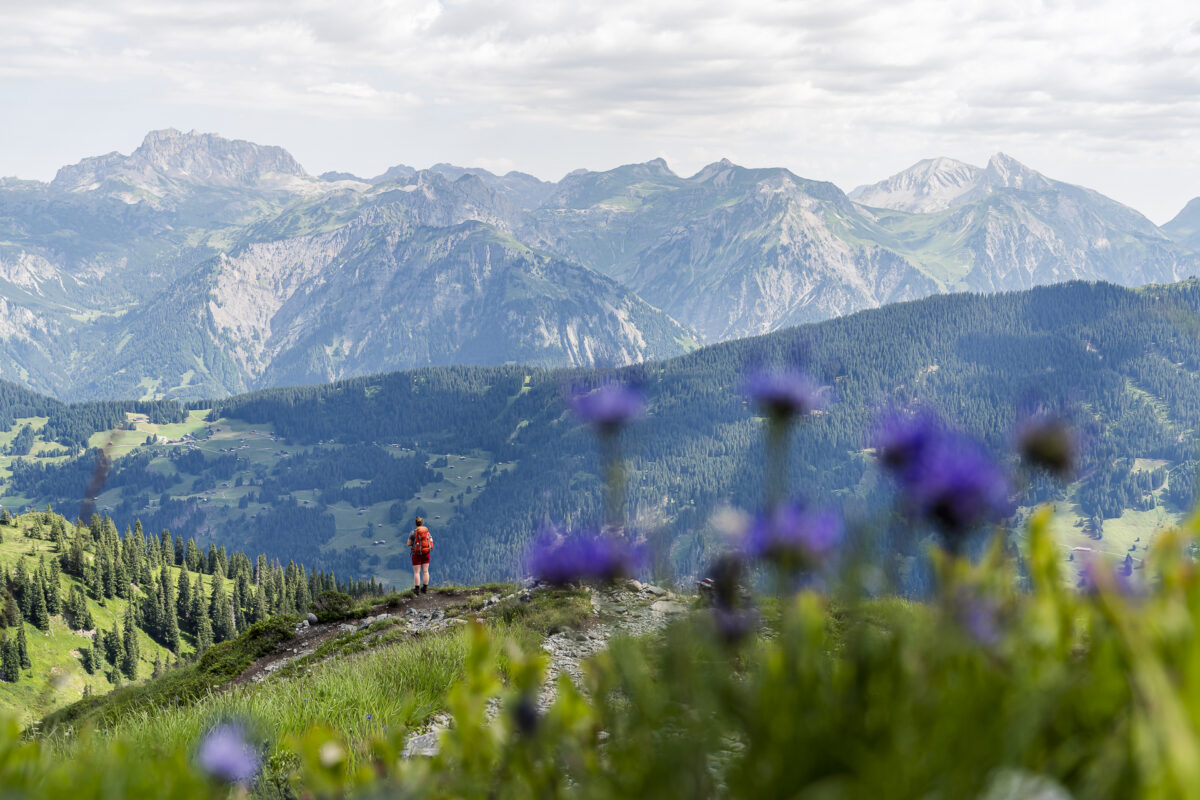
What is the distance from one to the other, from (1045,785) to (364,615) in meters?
28.9

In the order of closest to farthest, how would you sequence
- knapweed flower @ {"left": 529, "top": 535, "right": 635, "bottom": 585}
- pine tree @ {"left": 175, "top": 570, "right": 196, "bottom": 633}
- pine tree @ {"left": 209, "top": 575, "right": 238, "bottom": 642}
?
knapweed flower @ {"left": 529, "top": 535, "right": 635, "bottom": 585} → pine tree @ {"left": 209, "top": 575, "right": 238, "bottom": 642} → pine tree @ {"left": 175, "top": 570, "right": 196, "bottom": 633}

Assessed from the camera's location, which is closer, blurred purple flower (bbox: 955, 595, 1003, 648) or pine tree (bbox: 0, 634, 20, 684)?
blurred purple flower (bbox: 955, 595, 1003, 648)

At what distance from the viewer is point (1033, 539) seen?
1967 millimetres

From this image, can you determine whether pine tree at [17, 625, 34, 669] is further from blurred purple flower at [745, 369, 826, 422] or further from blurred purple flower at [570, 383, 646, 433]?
blurred purple flower at [745, 369, 826, 422]

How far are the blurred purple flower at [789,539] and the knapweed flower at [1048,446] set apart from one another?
26.2 inches

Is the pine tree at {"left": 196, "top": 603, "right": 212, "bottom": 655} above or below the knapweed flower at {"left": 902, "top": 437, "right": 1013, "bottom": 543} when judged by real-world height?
below

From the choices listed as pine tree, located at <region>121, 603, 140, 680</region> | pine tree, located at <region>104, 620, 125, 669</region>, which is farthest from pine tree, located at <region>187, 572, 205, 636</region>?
pine tree, located at <region>104, 620, 125, 669</region>

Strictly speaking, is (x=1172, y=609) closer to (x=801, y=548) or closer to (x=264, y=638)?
(x=801, y=548)

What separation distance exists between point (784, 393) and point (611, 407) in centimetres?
59

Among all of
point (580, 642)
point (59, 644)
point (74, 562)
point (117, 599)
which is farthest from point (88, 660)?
point (580, 642)

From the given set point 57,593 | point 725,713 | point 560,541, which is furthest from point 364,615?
point 57,593

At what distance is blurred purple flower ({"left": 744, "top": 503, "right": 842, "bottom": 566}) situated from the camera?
217 centimetres

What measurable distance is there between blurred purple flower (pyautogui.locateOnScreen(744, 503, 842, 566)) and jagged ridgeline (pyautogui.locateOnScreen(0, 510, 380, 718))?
12385cm

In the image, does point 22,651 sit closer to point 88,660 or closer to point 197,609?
point 88,660
